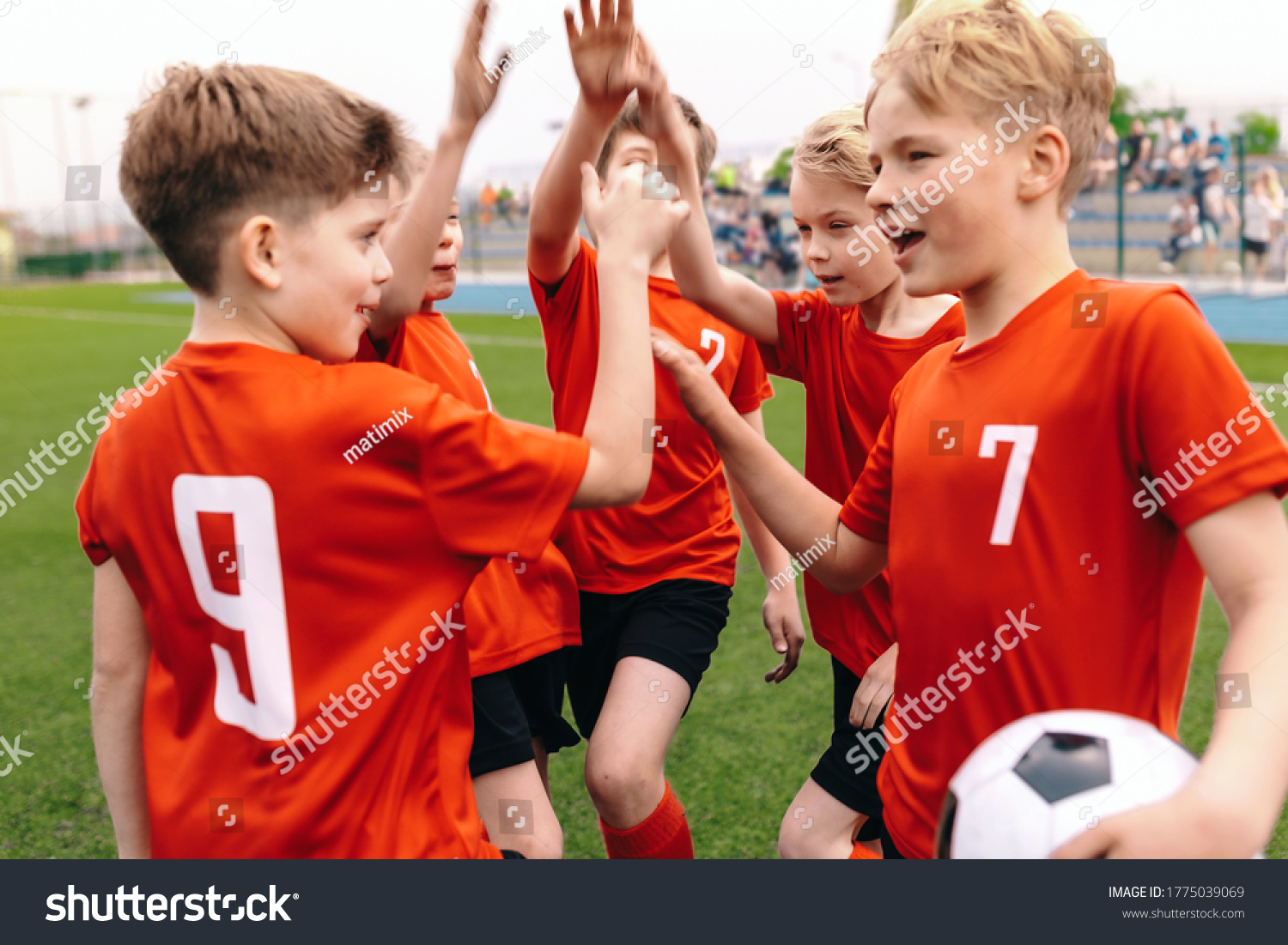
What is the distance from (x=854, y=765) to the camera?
8.39 ft

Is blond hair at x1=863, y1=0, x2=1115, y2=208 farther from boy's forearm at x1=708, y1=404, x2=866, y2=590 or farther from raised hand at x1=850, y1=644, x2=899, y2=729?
raised hand at x1=850, y1=644, x2=899, y2=729

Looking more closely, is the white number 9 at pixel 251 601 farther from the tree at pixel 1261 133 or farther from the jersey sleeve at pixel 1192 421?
the tree at pixel 1261 133

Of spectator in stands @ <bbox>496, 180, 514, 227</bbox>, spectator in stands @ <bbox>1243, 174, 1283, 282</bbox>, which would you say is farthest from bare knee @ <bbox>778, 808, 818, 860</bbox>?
spectator in stands @ <bbox>496, 180, 514, 227</bbox>

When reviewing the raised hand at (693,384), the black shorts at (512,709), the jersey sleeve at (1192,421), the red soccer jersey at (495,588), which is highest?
the jersey sleeve at (1192,421)

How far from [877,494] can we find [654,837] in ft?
3.81

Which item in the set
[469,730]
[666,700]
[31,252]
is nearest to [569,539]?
[666,700]

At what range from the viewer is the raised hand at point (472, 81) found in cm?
187

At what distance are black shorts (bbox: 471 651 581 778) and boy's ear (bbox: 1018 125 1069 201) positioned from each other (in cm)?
153

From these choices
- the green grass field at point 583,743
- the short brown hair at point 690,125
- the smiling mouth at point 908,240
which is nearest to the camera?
the smiling mouth at point 908,240

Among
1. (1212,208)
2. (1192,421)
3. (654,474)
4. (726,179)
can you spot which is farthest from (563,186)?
(726,179)

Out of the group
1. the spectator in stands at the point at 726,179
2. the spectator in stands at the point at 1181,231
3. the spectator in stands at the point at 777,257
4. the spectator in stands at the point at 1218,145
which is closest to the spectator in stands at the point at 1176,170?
the spectator in stands at the point at 1181,231

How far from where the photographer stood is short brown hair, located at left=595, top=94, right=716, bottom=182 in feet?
9.29

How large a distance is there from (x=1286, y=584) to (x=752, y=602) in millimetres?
3887

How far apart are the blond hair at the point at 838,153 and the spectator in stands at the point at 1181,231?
599 inches
